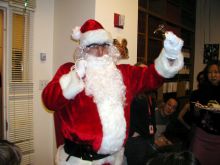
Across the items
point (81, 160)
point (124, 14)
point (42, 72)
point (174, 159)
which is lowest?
point (81, 160)

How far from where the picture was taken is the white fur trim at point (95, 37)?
1676mm

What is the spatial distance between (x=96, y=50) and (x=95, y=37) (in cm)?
8

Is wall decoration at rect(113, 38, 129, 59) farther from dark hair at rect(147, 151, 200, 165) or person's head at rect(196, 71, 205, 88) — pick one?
dark hair at rect(147, 151, 200, 165)

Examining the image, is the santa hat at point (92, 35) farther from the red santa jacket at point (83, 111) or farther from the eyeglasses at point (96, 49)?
the red santa jacket at point (83, 111)

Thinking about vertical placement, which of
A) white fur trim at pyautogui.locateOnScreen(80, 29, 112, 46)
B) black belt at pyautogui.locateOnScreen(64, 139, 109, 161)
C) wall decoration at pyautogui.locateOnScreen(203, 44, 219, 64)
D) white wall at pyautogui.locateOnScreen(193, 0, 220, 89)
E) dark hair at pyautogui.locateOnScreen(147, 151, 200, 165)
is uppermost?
white wall at pyautogui.locateOnScreen(193, 0, 220, 89)

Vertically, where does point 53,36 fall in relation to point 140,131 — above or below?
above

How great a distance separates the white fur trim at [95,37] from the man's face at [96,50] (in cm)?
3

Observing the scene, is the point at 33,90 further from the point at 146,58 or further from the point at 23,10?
the point at 146,58

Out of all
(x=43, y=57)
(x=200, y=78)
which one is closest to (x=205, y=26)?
(x=200, y=78)

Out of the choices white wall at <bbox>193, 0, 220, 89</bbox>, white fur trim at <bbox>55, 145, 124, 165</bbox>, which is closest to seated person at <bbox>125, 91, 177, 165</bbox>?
white fur trim at <bbox>55, 145, 124, 165</bbox>

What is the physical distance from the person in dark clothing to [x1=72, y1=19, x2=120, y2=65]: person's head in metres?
1.15

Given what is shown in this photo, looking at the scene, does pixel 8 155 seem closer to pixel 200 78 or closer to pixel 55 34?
pixel 55 34

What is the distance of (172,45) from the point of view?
1364mm

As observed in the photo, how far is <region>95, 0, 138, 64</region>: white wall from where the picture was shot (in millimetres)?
2336
